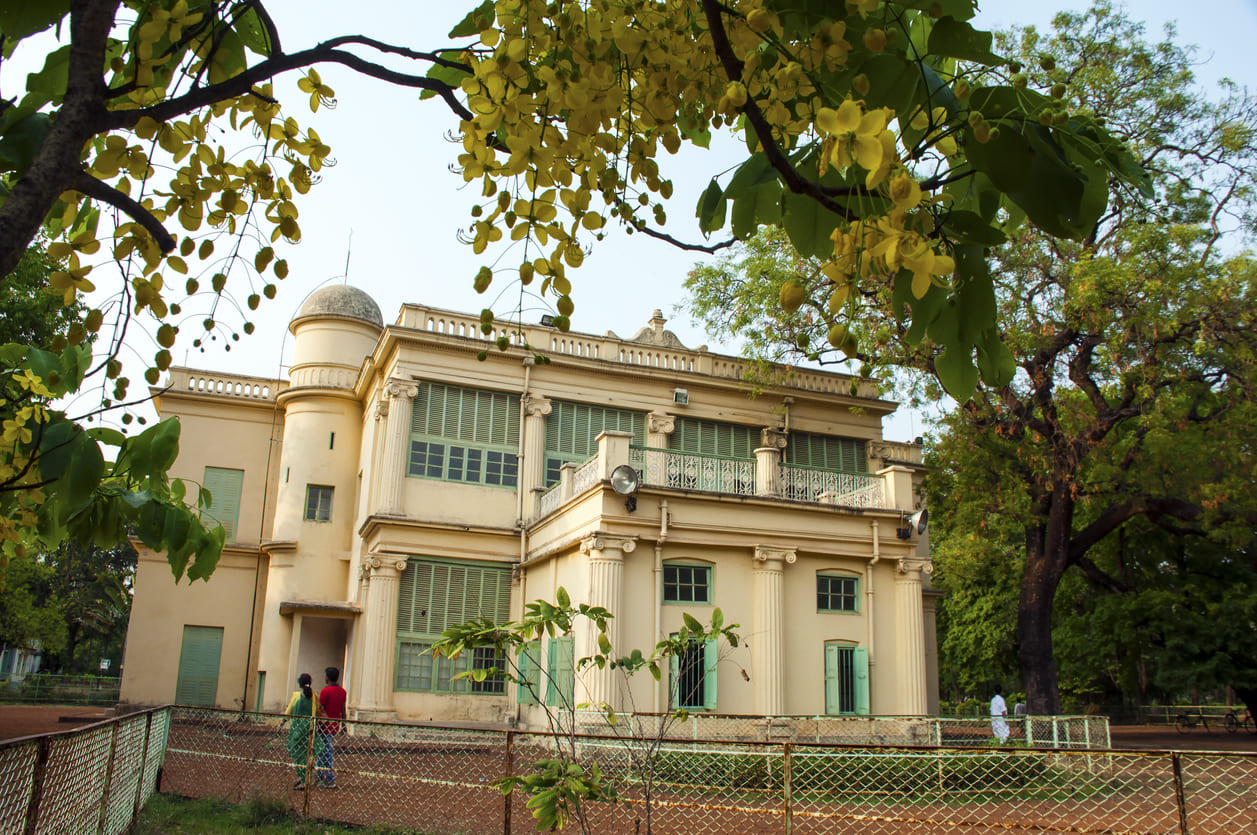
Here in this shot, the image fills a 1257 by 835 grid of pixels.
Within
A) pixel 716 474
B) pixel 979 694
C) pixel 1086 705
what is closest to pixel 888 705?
pixel 716 474

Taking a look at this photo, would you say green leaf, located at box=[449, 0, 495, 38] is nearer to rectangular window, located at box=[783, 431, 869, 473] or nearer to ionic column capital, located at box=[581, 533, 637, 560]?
ionic column capital, located at box=[581, 533, 637, 560]

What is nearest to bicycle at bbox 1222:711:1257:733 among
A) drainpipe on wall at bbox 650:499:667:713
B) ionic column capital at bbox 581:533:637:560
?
drainpipe on wall at bbox 650:499:667:713

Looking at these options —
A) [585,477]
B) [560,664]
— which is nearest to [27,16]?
[585,477]

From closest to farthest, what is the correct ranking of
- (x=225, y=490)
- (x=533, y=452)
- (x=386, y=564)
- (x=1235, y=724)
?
(x=386, y=564) < (x=533, y=452) < (x=225, y=490) < (x=1235, y=724)

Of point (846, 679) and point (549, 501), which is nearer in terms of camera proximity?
point (846, 679)

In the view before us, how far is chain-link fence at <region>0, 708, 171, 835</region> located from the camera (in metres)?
3.90

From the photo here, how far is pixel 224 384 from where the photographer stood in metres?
23.7

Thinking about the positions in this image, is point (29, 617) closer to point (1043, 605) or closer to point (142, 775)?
point (142, 775)

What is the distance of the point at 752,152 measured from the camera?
2.34m

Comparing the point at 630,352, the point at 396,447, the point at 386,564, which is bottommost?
the point at 386,564

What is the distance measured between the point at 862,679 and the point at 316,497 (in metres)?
13.4

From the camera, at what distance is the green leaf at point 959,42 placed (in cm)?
178

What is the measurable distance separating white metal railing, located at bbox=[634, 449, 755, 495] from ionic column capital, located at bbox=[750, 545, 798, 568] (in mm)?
1160

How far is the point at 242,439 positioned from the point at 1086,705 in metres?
35.2
